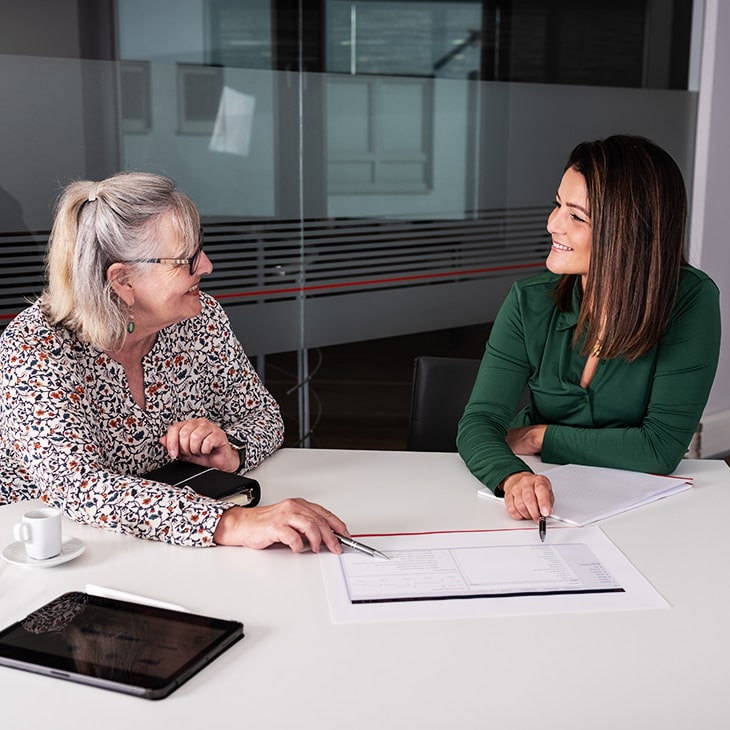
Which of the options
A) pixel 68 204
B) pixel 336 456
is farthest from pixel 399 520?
pixel 68 204

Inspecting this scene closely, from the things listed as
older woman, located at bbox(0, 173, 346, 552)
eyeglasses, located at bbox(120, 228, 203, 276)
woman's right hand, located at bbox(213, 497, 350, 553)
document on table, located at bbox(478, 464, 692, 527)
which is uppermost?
eyeglasses, located at bbox(120, 228, 203, 276)

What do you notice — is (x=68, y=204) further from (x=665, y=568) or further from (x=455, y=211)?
(x=455, y=211)

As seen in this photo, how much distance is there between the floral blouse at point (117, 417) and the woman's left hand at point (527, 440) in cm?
53

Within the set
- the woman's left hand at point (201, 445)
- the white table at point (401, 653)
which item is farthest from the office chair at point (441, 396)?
the white table at point (401, 653)

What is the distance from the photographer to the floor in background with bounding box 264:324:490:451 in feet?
13.8

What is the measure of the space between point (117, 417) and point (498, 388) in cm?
84

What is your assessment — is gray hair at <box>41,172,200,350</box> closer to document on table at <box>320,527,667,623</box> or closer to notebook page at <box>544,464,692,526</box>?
document on table at <box>320,527,667,623</box>

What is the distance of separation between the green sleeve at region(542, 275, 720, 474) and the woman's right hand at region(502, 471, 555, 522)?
295 millimetres

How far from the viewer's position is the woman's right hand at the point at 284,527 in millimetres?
1603

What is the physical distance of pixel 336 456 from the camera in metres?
2.18

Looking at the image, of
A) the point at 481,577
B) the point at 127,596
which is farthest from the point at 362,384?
the point at 127,596

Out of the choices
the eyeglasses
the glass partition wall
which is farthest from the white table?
the glass partition wall

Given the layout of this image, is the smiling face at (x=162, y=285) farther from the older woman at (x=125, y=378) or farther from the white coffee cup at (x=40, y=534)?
the white coffee cup at (x=40, y=534)

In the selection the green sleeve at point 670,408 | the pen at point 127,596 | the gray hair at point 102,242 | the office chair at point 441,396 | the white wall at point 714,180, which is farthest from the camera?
the white wall at point 714,180
